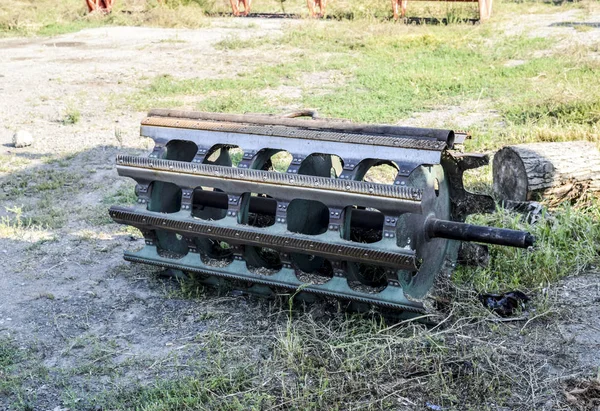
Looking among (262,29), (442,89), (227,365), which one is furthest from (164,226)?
(262,29)

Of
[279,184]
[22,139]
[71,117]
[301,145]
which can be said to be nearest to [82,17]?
[71,117]

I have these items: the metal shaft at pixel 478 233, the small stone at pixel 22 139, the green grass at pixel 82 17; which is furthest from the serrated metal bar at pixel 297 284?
the green grass at pixel 82 17

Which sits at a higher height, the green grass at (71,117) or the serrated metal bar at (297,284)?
the green grass at (71,117)

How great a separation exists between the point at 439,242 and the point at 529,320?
0.70 meters

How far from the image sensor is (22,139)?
326 inches

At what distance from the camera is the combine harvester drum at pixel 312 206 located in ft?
12.6

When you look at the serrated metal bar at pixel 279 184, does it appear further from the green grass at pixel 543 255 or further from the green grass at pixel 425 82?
the green grass at pixel 425 82

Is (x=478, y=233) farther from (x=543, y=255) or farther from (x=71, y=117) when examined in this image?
(x=71, y=117)

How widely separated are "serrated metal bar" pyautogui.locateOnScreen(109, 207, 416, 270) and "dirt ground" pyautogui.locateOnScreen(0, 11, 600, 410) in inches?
20.2

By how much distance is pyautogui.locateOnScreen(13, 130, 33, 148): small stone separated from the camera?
8266 millimetres

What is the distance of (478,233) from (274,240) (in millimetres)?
1098

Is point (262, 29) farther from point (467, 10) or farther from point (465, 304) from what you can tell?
point (465, 304)

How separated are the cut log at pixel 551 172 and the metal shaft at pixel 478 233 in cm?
184

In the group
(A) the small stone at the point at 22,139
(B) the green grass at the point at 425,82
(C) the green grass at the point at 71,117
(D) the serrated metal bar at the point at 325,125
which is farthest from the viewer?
(C) the green grass at the point at 71,117
